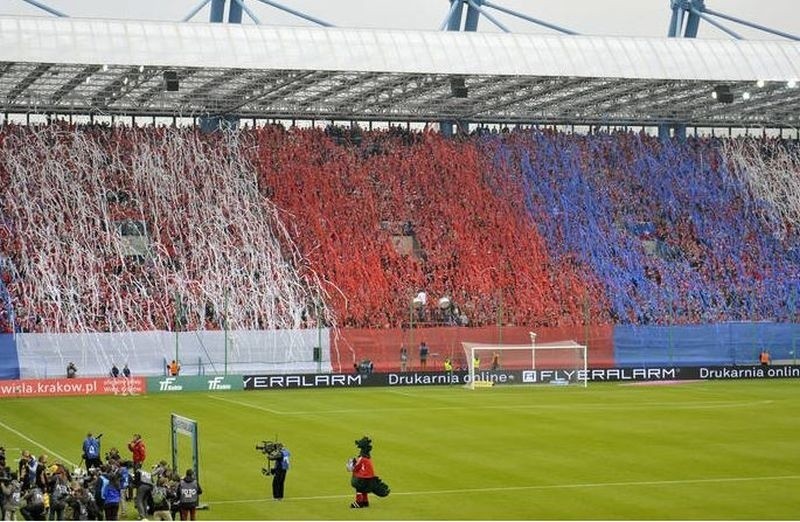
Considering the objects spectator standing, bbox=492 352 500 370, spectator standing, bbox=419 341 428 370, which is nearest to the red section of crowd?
spectator standing, bbox=419 341 428 370

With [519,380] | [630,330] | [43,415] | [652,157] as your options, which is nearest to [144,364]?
[43,415]

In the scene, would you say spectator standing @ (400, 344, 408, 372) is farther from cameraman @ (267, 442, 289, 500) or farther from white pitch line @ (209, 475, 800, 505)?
cameraman @ (267, 442, 289, 500)

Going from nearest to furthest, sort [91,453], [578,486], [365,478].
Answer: [365,478] < [578,486] < [91,453]

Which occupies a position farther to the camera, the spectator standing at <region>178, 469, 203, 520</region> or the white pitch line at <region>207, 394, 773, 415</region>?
the white pitch line at <region>207, 394, 773, 415</region>

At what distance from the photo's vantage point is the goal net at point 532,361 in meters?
61.7

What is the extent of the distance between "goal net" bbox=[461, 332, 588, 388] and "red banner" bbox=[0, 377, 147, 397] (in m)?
14.2

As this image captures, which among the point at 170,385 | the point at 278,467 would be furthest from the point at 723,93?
the point at 278,467

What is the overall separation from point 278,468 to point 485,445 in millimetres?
10584

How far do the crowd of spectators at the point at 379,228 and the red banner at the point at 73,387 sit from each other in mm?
3736

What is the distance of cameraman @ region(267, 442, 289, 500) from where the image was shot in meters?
30.2

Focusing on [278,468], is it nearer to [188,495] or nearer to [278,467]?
[278,467]

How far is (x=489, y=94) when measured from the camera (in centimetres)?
7506

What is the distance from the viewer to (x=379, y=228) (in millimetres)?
71562

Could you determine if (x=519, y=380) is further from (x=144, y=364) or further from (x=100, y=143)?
(x=100, y=143)
